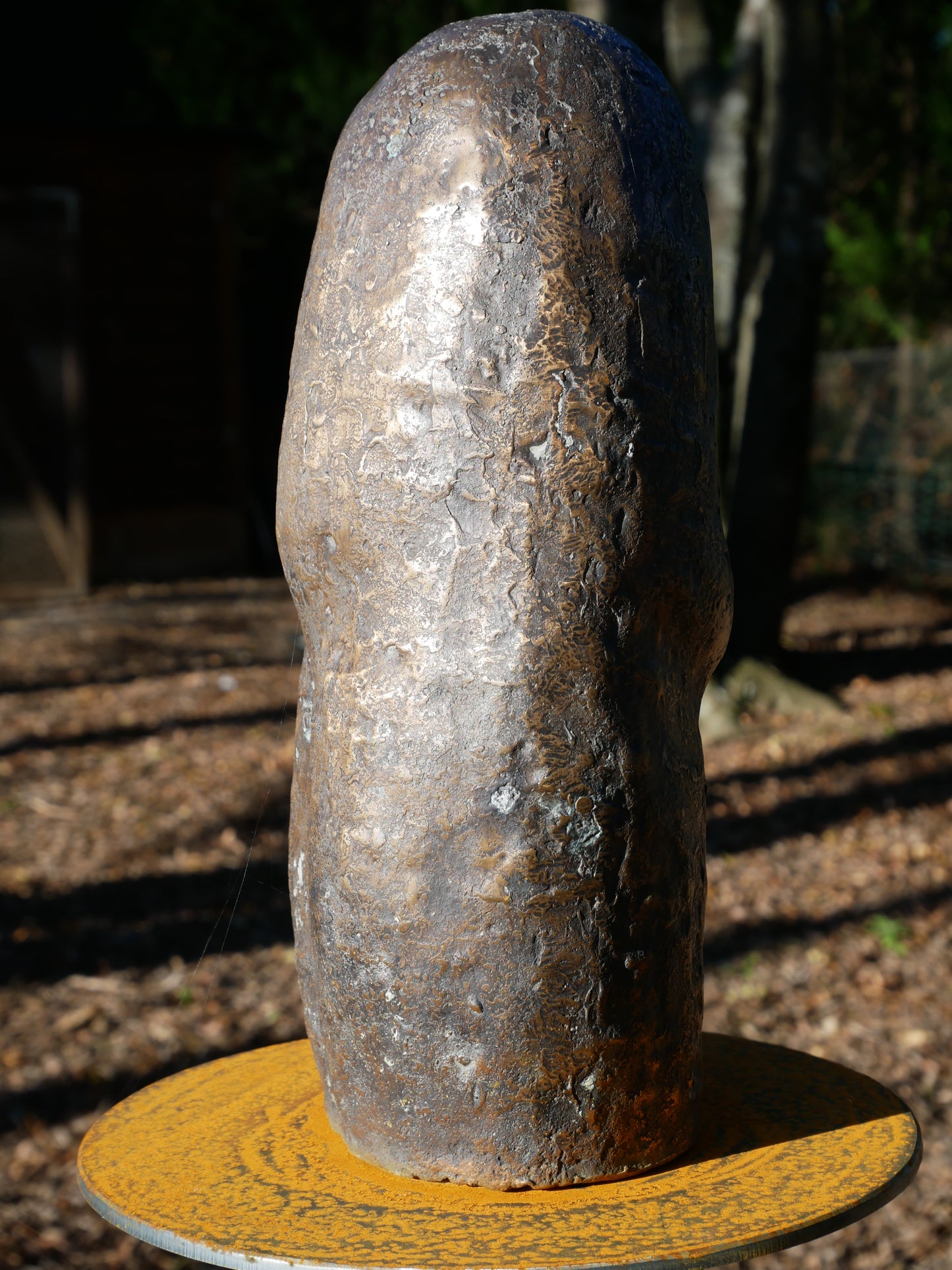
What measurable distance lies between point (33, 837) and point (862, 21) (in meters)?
13.0

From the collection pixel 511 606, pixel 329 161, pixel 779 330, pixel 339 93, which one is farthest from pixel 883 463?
pixel 511 606

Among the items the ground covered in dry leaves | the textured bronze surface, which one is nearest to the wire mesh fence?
the ground covered in dry leaves

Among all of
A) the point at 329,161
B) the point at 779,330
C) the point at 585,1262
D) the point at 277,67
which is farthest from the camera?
the point at 277,67

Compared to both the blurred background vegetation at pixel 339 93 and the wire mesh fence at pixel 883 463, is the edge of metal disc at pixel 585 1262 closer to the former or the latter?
the blurred background vegetation at pixel 339 93

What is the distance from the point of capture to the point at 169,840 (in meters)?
6.51

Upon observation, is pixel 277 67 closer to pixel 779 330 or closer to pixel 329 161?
pixel 329 161

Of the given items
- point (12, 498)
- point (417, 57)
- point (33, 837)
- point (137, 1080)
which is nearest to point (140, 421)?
point (12, 498)

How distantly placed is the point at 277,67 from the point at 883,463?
928cm

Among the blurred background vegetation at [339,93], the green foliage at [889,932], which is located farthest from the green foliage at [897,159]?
A: the green foliage at [889,932]

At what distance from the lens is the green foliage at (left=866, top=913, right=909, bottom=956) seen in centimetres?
569

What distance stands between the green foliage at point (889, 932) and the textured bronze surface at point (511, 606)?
4.02 m

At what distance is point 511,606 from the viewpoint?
1.91 meters

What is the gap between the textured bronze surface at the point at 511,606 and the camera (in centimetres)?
191

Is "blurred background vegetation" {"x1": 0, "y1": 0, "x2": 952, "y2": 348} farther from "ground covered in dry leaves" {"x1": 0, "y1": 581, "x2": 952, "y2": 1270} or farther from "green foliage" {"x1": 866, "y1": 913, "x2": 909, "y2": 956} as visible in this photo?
"green foliage" {"x1": 866, "y1": 913, "x2": 909, "y2": 956}
